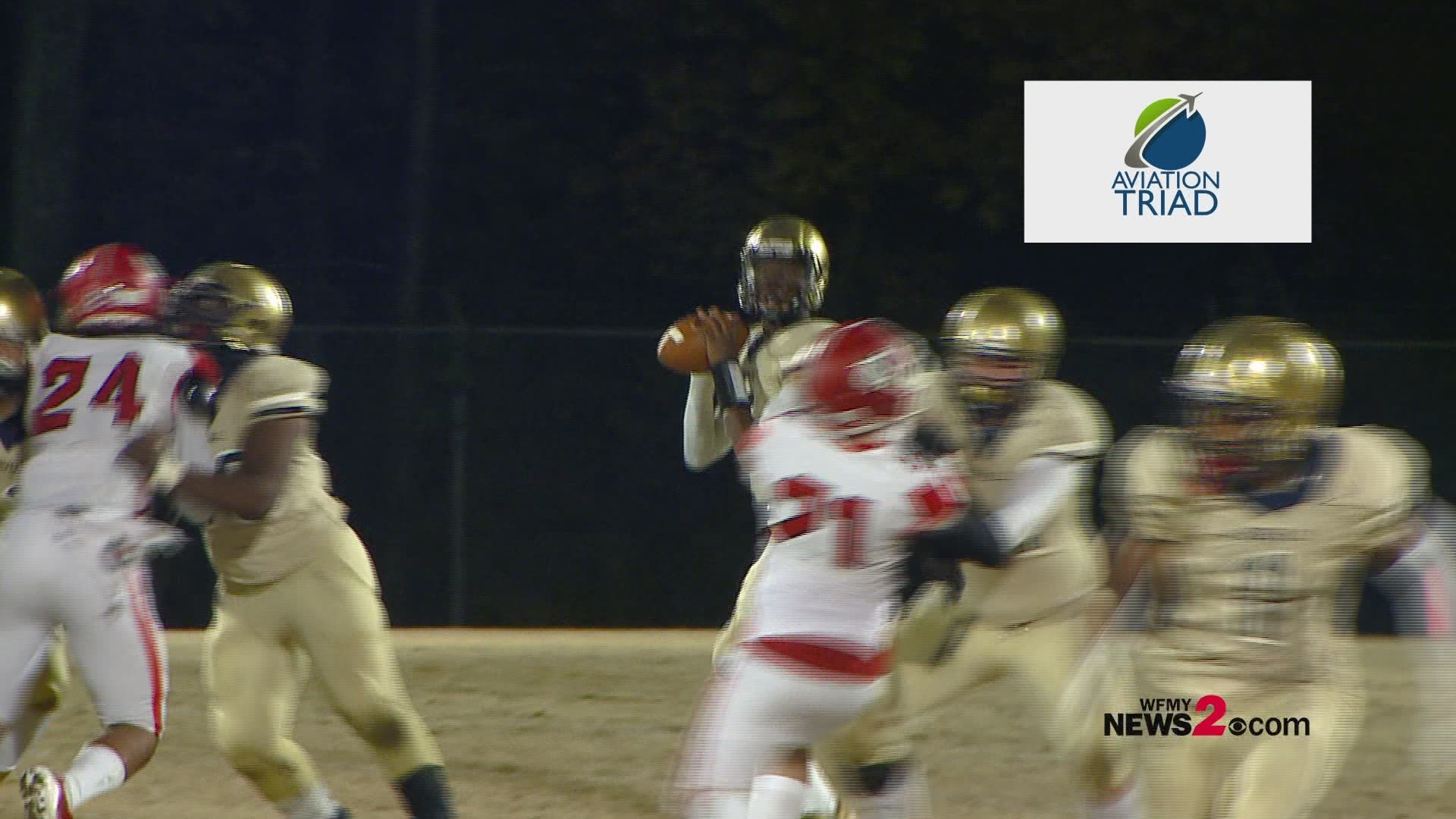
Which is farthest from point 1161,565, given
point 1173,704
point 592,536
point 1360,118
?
point 1360,118

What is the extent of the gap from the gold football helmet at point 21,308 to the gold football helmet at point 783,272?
7.09 feet

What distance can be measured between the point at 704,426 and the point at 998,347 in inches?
41.8

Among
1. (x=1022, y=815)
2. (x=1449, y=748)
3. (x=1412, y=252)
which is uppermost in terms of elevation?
(x=1412, y=252)

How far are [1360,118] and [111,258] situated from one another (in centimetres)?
1345

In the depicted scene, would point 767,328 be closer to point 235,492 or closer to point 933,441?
point 933,441

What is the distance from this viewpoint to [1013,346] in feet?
18.1

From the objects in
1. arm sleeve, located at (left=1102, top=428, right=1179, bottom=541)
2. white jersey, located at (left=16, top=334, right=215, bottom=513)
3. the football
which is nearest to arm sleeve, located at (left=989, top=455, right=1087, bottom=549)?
arm sleeve, located at (left=1102, top=428, right=1179, bottom=541)

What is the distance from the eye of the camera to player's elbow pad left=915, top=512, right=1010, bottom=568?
413 cm

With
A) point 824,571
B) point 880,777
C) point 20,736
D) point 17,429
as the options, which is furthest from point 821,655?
point 20,736

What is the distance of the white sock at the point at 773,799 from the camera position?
4.03m

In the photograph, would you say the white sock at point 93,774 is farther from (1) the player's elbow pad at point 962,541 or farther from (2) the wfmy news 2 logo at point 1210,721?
(2) the wfmy news 2 logo at point 1210,721

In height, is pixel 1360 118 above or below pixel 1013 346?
above

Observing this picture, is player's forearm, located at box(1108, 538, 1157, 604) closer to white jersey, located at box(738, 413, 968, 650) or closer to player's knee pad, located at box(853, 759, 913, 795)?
white jersey, located at box(738, 413, 968, 650)

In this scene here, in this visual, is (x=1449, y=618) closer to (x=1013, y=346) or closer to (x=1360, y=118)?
(x=1013, y=346)
